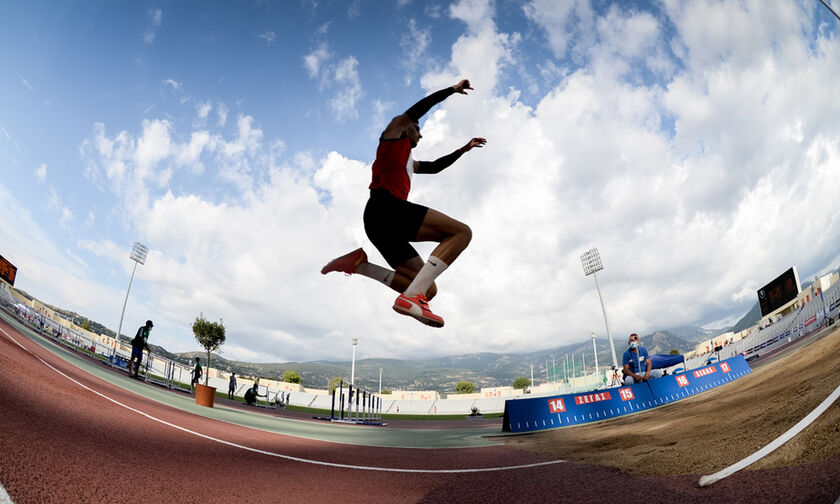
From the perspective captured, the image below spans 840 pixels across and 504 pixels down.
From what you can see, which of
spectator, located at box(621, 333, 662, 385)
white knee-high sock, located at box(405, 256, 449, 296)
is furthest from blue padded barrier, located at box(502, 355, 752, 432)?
white knee-high sock, located at box(405, 256, 449, 296)

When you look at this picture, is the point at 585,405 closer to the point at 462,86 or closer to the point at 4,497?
the point at 462,86

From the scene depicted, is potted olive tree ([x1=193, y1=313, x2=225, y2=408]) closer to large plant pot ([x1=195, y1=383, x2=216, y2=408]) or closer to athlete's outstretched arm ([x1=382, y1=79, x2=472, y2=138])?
large plant pot ([x1=195, y1=383, x2=216, y2=408])

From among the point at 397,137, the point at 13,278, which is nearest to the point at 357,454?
the point at 397,137

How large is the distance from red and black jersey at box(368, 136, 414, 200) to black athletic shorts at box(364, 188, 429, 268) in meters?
0.07

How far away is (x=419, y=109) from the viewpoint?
3.20 meters

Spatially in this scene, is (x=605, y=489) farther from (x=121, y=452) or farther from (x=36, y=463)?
(x=121, y=452)

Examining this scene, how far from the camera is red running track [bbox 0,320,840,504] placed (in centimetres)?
174

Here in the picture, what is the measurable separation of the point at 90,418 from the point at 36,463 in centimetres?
258

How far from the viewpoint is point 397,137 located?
3.26 meters

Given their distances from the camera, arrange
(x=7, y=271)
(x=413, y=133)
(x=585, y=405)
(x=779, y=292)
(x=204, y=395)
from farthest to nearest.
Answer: (x=7, y=271) < (x=779, y=292) < (x=204, y=395) < (x=585, y=405) < (x=413, y=133)

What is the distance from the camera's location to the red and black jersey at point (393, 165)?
10.8 ft

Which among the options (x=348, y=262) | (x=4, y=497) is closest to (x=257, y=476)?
(x=4, y=497)

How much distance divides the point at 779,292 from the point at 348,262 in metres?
58.8

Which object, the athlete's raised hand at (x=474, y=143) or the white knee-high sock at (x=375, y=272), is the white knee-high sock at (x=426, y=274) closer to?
the white knee-high sock at (x=375, y=272)
